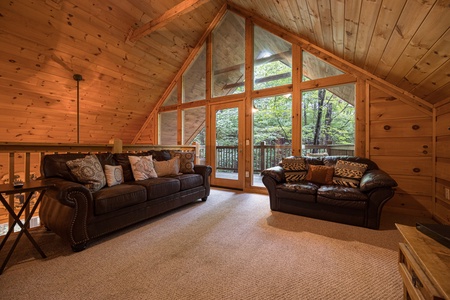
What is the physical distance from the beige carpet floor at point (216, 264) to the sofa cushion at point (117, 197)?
35cm

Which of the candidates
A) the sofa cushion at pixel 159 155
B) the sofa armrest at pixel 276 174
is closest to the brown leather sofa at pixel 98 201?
the sofa cushion at pixel 159 155

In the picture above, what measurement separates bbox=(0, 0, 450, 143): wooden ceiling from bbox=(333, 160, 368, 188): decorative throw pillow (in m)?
1.28

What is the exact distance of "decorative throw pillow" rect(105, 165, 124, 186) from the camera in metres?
2.44

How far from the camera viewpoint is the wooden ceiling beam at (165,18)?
307cm

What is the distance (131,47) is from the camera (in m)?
3.94

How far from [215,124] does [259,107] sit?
1.14 meters

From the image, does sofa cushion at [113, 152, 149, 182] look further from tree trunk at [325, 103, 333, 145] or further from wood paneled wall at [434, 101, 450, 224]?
wood paneled wall at [434, 101, 450, 224]

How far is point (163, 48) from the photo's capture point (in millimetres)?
4477

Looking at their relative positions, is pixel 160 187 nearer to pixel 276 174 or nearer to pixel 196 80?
pixel 276 174

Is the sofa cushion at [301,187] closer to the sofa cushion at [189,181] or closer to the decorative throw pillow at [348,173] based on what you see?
the decorative throw pillow at [348,173]

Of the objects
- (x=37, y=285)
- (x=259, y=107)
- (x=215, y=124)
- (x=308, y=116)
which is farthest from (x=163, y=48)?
(x=37, y=285)

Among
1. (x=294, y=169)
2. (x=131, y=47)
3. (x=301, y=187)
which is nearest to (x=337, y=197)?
(x=301, y=187)

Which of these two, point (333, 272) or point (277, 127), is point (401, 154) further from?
point (333, 272)

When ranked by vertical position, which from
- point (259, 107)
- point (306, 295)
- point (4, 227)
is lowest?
point (4, 227)
